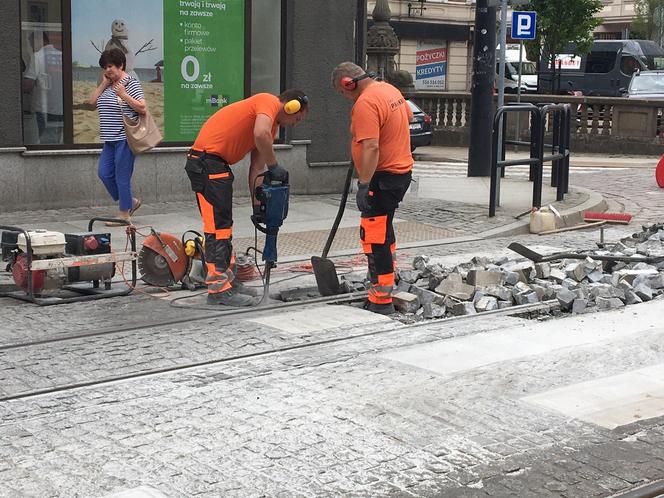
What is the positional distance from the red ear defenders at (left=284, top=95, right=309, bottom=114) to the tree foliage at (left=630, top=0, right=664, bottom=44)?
48.4 m

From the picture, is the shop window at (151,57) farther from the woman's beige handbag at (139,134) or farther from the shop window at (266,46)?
the woman's beige handbag at (139,134)

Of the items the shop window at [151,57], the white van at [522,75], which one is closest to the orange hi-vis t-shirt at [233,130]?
the shop window at [151,57]

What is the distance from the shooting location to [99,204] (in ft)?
43.2

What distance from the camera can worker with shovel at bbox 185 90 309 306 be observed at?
836 centimetres

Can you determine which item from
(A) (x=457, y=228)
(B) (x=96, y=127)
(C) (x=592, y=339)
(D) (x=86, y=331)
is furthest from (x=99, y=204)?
(C) (x=592, y=339)

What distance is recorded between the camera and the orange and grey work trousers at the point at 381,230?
830 centimetres

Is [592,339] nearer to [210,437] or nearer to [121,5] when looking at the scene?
[210,437]

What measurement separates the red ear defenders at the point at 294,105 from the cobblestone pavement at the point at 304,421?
5.00ft

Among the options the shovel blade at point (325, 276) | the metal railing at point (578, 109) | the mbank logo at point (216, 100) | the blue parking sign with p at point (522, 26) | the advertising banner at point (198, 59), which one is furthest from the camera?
the metal railing at point (578, 109)

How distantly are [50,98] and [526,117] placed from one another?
14.9m

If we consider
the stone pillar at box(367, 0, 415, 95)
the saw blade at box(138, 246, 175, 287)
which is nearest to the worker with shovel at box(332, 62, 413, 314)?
the saw blade at box(138, 246, 175, 287)

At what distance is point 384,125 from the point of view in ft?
26.8

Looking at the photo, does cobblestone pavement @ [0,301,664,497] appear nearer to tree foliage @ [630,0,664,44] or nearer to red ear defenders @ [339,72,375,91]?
red ear defenders @ [339,72,375,91]

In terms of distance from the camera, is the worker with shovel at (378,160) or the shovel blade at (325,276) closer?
the worker with shovel at (378,160)
